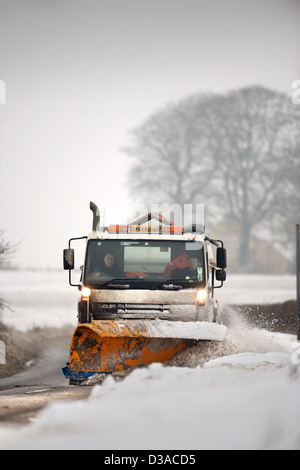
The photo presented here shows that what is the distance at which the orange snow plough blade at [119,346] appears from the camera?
11.0 m

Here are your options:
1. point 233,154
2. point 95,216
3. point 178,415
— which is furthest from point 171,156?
point 178,415

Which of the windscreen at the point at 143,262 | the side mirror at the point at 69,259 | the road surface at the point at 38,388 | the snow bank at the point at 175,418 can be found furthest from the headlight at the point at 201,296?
the snow bank at the point at 175,418

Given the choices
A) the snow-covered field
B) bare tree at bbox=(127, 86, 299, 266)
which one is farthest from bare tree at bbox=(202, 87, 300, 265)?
the snow-covered field

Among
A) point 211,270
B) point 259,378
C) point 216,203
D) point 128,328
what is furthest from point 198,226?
point 216,203

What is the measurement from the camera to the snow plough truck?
1110 cm

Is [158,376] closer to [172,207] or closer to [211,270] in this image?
[211,270]

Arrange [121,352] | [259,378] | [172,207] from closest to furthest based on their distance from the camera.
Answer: [259,378] < [121,352] < [172,207]

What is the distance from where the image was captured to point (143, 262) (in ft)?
44.7

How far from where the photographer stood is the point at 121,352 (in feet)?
36.5

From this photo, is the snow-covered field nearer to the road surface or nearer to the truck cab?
the road surface

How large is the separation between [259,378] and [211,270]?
5.20m

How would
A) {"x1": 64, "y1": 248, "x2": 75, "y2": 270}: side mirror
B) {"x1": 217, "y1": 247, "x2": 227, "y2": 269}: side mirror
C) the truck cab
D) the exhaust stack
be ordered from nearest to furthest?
the truck cab
{"x1": 64, "y1": 248, "x2": 75, "y2": 270}: side mirror
{"x1": 217, "y1": 247, "x2": 227, "y2": 269}: side mirror
the exhaust stack

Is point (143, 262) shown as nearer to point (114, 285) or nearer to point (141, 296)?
point (114, 285)

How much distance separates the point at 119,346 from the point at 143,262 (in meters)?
2.73
